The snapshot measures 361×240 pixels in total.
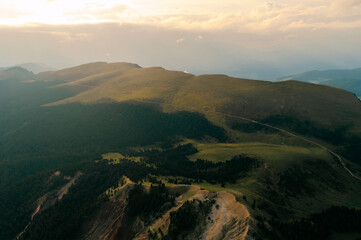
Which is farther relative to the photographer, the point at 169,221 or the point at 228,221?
the point at 169,221

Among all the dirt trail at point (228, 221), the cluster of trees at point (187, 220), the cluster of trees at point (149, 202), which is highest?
the dirt trail at point (228, 221)

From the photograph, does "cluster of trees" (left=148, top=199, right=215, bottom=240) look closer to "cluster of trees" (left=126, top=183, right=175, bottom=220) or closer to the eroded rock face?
the eroded rock face

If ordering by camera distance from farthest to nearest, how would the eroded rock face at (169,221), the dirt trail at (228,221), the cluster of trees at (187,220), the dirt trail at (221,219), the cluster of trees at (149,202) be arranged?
1. the cluster of trees at (149,202)
2. the cluster of trees at (187,220)
3. the eroded rock face at (169,221)
4. the dirt trail at (221,219)
5. the dirt trail at (228,221)

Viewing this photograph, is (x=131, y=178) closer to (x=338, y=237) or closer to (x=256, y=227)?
(x=256, y=227)

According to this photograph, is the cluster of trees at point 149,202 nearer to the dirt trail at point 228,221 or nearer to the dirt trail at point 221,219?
the dirt trail at point 221,219

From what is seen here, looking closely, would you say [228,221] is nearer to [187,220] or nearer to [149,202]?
[187,220]

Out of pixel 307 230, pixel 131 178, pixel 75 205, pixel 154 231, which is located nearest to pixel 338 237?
pixel 307 230

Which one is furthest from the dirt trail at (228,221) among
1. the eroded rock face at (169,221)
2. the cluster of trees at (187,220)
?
the cluster of trees at (187,220)

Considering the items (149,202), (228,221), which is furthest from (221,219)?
(149,202)
